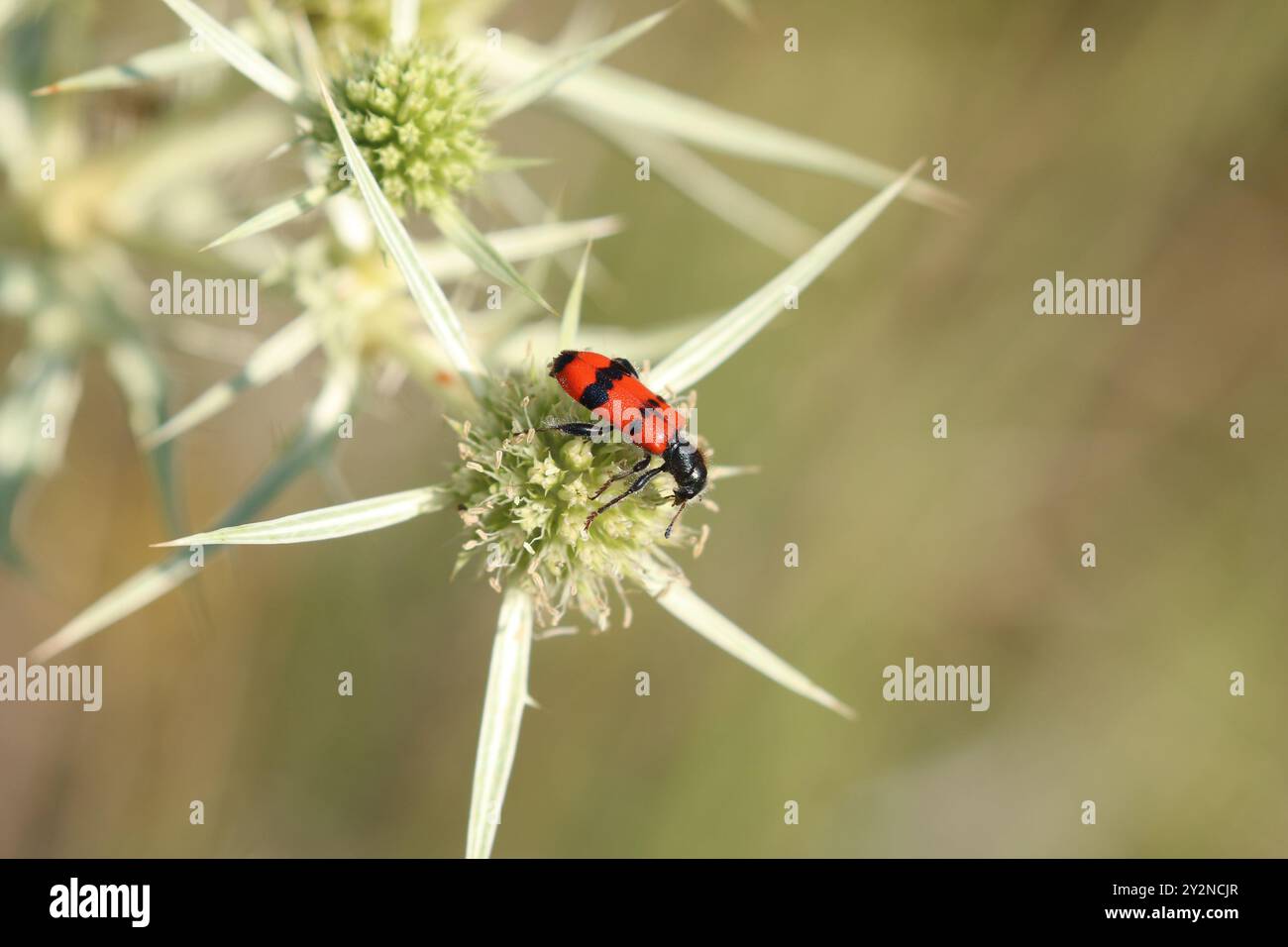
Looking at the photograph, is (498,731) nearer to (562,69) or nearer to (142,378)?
(562,69)

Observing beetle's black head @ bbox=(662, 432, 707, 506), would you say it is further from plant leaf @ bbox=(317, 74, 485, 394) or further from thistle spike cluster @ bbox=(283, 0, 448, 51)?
thistle spike cluster @ bbox=(283, 0, 448, 51)

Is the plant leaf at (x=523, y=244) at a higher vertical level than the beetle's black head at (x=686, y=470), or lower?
higher

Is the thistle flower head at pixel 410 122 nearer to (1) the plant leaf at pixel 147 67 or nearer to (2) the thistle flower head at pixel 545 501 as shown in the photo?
(1) the plant leaf at pixel 147 67

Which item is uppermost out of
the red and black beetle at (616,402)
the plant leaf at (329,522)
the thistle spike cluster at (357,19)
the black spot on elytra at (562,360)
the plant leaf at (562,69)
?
the thistle spike cluster at (357,19)

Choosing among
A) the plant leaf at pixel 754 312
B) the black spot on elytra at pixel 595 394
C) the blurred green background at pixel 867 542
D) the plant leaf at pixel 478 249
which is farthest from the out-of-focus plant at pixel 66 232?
the blurred green background at pixel 867 542

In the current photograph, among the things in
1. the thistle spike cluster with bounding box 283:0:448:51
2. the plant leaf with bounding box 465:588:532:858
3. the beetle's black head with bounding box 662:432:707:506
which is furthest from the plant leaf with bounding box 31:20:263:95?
the plant leaf with bounding box 465:588:532:858
